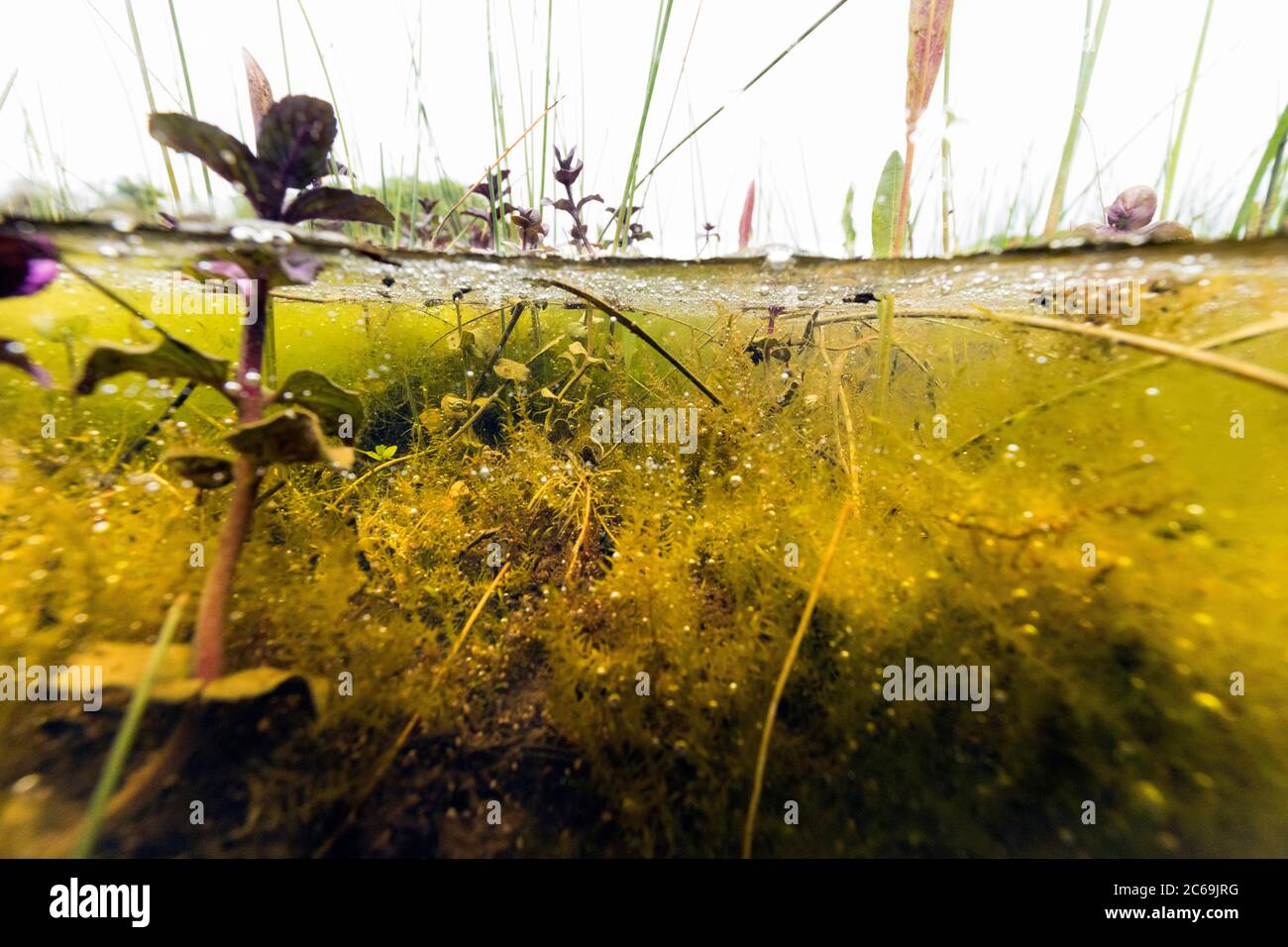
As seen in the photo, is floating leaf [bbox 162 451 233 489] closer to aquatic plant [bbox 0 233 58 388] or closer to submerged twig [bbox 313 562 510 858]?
aquatic plant [bbox 0 233 58 388]

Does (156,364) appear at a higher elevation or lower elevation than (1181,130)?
lower

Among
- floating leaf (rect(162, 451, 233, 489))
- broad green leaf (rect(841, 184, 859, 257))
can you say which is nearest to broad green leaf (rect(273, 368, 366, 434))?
floating leaf (rect(162, 451, 233, 489))

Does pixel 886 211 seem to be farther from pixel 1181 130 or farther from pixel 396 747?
pixel 396 747

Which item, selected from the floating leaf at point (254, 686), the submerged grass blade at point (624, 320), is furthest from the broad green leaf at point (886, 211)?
the floating leaf at point (254, 686)

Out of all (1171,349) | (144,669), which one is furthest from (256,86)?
(1171,349)

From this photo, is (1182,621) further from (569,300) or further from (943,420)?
(569,300)
